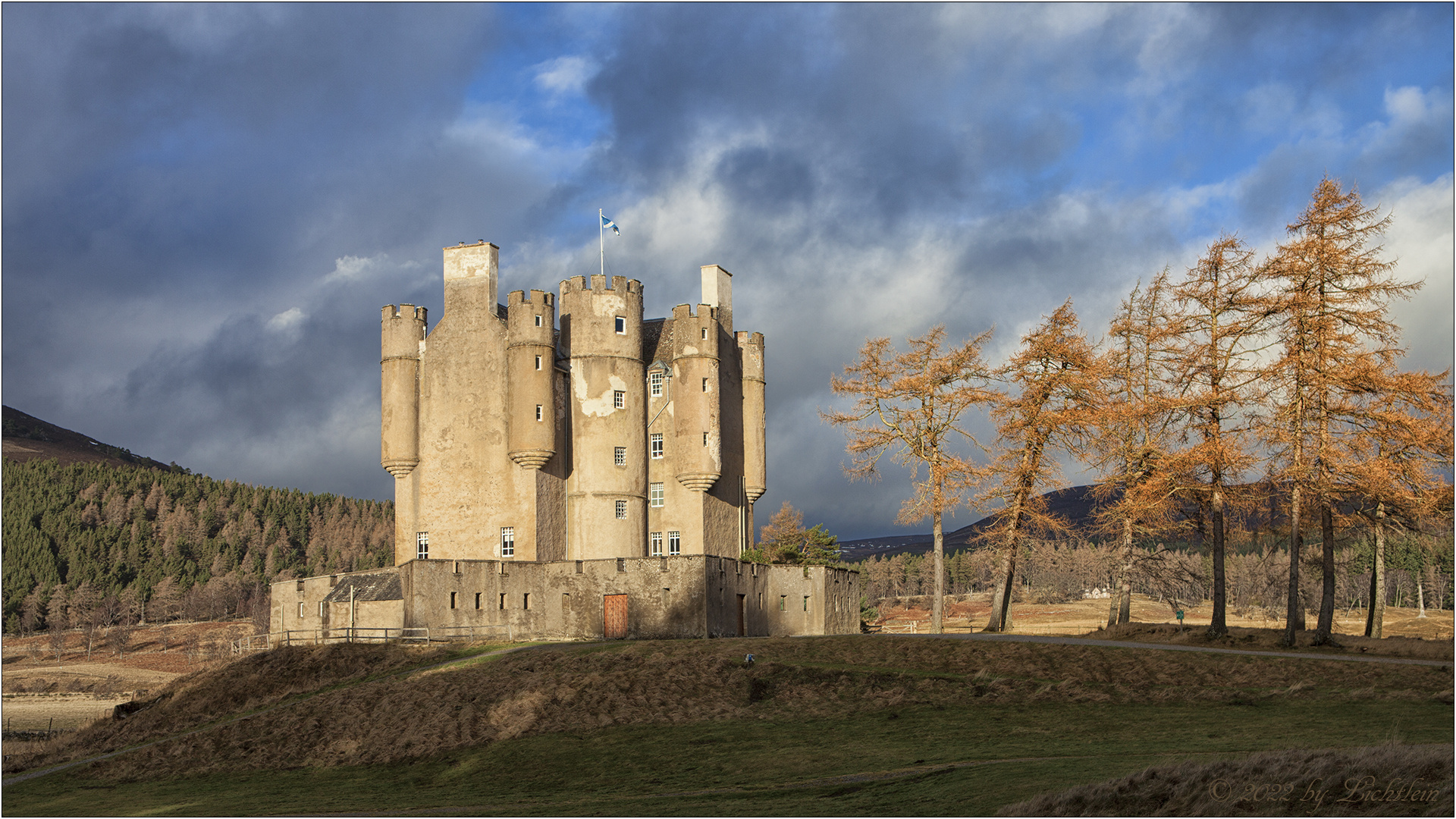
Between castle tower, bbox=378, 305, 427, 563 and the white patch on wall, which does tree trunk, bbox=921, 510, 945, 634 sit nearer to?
the white patch on wall

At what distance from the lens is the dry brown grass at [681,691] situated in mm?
32969

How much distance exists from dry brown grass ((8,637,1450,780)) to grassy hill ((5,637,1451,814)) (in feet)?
0.33

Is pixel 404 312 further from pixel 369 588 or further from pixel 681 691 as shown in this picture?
pixel 681 691

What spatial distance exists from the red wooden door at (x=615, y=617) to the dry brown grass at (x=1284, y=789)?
37.8 m

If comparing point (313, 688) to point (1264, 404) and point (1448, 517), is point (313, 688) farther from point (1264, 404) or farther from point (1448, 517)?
point (1448, 517)

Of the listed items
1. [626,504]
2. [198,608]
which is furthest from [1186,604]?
[198,608]

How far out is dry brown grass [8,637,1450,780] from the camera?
3297 centimetres

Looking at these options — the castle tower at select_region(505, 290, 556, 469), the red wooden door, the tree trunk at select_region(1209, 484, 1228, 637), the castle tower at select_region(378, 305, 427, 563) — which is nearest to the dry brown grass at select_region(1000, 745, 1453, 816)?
the tree trunk at select_region(1209, 484, 1228, 637)

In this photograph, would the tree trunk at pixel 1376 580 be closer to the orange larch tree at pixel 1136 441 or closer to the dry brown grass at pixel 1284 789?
the orange larch tree at pixel 1136 441

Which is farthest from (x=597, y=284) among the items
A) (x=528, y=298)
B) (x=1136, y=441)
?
(x=1136, y=441)

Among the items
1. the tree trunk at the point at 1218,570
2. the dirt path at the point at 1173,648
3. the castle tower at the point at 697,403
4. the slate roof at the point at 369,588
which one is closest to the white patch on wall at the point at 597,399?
the castle tower at the point at 697,403

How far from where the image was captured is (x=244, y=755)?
115ft

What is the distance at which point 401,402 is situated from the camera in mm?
65438

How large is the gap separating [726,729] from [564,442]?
34.0 meters
